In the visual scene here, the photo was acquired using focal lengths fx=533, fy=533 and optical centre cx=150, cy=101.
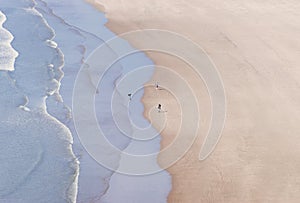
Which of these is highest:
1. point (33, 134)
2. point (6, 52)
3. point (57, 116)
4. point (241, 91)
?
point (6, 52)

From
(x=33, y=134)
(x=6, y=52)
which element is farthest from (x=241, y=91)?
(x=6, y=52)

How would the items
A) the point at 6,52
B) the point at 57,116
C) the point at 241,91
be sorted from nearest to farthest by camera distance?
the point at 57,116, the point at 241,91, the point at 6,52

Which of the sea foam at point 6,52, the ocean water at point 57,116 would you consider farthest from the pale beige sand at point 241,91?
the sea foam at point 6,52

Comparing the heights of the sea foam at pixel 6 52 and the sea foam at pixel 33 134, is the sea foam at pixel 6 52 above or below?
above

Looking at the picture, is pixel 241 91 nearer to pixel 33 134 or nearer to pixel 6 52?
pixel 33 134

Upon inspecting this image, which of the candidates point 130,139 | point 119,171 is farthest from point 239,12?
point 119,171

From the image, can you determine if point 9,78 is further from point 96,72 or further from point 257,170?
point 257,170

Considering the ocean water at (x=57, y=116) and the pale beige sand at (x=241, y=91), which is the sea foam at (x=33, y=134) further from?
the pale beige sand at (x=241, y=91)
